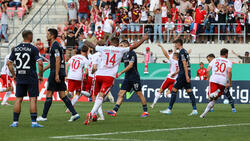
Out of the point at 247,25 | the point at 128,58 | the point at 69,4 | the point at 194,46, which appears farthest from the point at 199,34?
the point at 128,58

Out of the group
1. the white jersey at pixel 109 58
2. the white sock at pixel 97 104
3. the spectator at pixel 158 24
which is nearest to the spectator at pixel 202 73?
the spectator at pixel 158 24

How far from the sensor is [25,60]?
1341 cm

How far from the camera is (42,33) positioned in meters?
36.9

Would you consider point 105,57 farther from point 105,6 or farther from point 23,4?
point 23,4

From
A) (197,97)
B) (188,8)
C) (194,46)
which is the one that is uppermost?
(188,8)

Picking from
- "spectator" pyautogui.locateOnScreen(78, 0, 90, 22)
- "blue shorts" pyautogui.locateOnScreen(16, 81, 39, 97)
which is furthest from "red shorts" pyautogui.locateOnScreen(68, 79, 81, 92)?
"spectator" pyautogui.locateOnScreen(78, 0, 90, 22)

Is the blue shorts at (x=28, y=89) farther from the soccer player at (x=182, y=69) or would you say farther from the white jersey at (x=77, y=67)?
the white jersey at (x=77, y=67)

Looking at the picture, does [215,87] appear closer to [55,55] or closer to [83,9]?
[55,55]

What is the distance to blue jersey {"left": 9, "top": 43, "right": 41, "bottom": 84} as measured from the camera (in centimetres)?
1339

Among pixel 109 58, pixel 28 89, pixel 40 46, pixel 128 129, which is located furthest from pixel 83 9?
pixel 128 129

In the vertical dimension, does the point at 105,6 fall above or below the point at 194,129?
above

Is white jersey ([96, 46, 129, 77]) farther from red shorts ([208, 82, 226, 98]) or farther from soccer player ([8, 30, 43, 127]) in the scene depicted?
red shorts ([208, 82, 226, 98])

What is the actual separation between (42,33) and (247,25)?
13.0m

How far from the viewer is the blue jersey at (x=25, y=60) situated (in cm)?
1339
